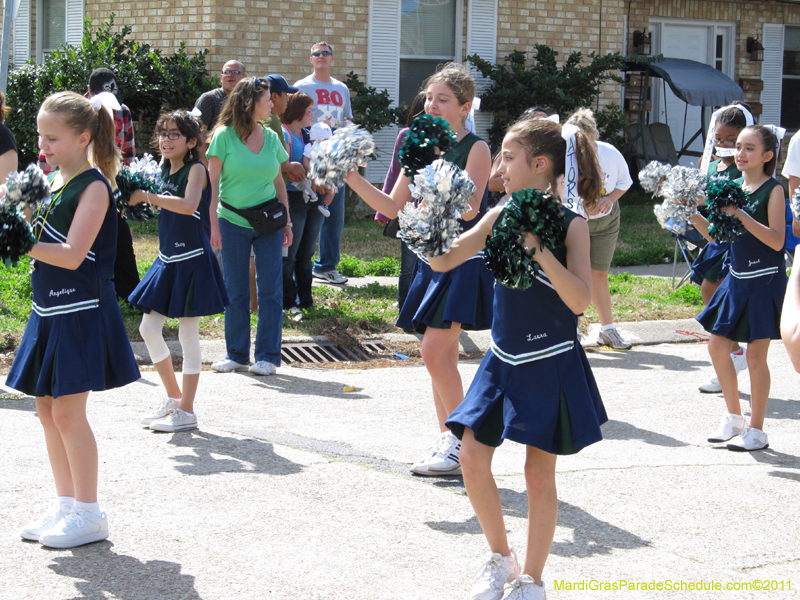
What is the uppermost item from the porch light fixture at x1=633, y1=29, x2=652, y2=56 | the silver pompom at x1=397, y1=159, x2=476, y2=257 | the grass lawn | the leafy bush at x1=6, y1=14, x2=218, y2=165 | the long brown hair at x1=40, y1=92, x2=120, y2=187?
the porch light fixture at x1=633, y1=29, x2=652, y2=56

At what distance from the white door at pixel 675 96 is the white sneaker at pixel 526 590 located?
49.6 feet

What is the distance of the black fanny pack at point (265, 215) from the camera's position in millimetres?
6605

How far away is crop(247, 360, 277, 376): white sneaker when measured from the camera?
6.77 m

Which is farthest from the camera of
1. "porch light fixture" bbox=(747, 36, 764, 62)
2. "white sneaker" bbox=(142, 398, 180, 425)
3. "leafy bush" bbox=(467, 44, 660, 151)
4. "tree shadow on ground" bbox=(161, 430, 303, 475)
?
"porch light fixture" bbox=(747, 36, 764, 62)

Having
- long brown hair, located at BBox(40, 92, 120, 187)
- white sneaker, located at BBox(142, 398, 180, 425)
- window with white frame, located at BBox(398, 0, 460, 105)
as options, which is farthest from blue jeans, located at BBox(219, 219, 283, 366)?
window with white frame, located at BBox(398, 0, 460, 105)

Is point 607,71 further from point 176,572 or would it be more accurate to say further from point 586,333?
point 176,572

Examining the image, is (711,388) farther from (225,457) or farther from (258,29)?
(258,29)

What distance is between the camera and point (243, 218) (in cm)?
667

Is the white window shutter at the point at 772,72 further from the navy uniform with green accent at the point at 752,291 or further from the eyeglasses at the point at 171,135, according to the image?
the eyeglasses at the point at 171,135

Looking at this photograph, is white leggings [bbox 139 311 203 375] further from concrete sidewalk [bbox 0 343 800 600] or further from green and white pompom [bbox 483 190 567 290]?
green and white pompom [bbox 483 190 567 290]

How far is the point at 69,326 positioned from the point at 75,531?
0.81 metres

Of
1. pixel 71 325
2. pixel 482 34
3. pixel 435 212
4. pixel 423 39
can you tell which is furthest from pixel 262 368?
pixel 482 34

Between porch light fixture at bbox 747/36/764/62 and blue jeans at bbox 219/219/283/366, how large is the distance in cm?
1388

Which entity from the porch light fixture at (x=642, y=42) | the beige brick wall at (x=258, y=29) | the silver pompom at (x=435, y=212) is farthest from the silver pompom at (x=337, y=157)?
the porch light fixture at (x=642, y=42)
